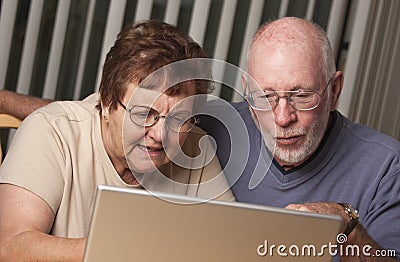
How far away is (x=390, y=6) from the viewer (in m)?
2.88

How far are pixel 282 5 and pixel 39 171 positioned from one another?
58.4 inches

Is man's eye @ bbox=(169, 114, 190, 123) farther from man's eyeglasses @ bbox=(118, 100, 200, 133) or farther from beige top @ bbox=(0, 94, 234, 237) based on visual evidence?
beige top @ bbox=(0, 94, 234, 237)

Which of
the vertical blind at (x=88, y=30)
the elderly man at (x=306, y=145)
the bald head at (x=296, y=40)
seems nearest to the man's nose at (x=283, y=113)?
the elderly man at (x=306, y=145)

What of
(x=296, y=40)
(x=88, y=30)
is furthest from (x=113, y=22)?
(x=296, y=40)

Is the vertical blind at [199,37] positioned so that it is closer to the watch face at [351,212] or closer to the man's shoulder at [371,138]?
the man's shoulder at [371,138]

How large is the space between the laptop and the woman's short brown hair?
54cm

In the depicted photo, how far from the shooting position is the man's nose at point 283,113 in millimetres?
1809

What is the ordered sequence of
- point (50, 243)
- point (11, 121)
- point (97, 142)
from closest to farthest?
point (50, 243) → point (97, 142) → point (11, 121)

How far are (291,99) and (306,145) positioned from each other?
122mm

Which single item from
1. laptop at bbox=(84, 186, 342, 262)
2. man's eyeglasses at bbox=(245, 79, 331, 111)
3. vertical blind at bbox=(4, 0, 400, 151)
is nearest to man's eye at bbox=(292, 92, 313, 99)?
man's eyeglasses at bbox=(245, 79, 331, 111)

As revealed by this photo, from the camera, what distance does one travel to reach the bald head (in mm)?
1870

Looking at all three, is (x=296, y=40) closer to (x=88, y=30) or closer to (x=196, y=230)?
(x=196, y=230)

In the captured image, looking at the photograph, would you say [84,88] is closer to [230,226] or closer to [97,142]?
[97,142]

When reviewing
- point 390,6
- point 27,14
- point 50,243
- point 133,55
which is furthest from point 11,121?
point 390,6
